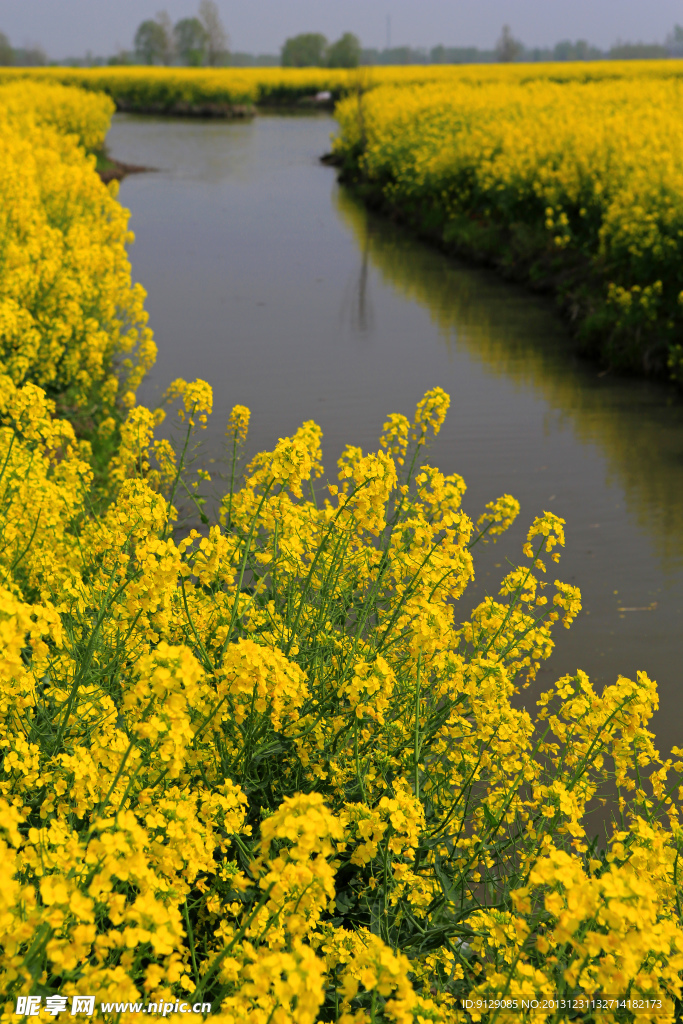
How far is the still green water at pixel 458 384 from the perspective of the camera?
5.29 meters

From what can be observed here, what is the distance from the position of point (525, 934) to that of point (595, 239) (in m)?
10.7

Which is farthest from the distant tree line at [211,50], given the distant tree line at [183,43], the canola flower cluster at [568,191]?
the canola flower cluster at [568,191]

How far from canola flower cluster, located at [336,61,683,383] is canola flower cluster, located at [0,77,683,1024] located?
653cm

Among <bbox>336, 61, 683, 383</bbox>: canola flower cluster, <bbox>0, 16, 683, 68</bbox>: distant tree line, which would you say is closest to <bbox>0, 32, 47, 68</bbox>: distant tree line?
<bbox>0, 16, 683, 68</bbox>: distant tree line

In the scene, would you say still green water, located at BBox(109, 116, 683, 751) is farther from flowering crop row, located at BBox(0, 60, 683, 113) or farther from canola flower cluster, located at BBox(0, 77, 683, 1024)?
flowering crop row, located at BBox(0, 60, 683, 113)

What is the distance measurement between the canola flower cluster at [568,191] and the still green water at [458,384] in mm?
507

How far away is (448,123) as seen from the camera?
60.2 feet

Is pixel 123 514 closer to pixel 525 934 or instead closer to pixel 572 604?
pixel 572 604

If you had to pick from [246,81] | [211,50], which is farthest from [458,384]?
[211,50]

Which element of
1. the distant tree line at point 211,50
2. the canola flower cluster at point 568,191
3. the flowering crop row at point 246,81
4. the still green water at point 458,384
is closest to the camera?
the still green water at point 458,384

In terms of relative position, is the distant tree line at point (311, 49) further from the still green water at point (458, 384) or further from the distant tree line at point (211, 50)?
the still green water at point (458, 384)

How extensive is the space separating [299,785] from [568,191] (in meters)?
10.9

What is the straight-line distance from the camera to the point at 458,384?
8719mm

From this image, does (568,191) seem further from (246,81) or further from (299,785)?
(246,81)
